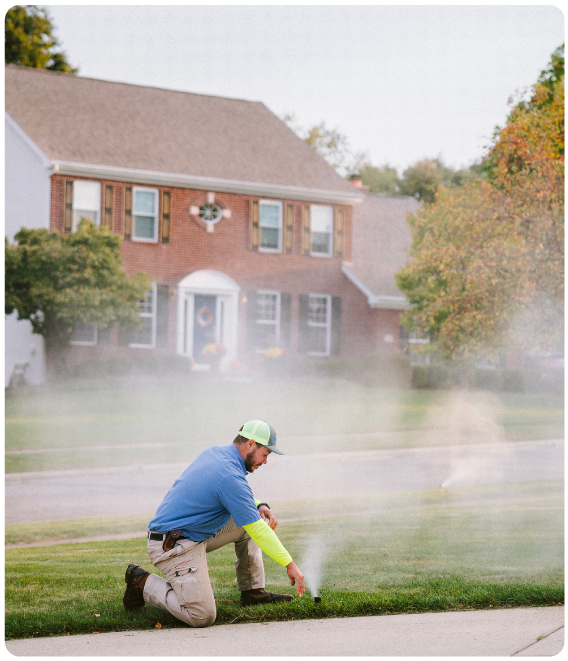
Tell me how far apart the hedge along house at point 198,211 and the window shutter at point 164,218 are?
42 mm

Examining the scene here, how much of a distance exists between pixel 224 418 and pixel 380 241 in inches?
589

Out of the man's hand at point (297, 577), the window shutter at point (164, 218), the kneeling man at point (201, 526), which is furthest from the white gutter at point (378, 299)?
the man's hand at point (297, 577)

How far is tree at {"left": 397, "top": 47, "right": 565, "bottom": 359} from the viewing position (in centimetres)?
1388

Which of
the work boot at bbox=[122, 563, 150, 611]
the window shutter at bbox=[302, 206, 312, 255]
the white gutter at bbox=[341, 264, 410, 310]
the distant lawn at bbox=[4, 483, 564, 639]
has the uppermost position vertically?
the window shutter at bbox=[302, 206, 312, 255]

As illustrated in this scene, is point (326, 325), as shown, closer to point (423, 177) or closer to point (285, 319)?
point (285, 319)

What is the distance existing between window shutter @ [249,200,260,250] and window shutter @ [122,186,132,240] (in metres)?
4.12

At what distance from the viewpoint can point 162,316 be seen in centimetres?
2683

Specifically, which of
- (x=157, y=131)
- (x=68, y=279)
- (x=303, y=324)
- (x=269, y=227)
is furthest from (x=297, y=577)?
(x=157, y=131)

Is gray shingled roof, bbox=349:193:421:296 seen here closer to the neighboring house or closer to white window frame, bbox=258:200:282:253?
the neighboring house

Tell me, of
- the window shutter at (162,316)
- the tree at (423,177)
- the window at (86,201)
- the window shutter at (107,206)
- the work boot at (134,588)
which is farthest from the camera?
the tree at (423,177)

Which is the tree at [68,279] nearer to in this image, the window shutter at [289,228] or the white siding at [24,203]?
the white siding at [24,203]

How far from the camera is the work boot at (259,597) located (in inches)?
247

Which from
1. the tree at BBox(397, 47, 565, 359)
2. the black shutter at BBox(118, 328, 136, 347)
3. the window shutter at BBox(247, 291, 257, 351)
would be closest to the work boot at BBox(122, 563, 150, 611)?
the tree at BBox(397, 47, 565, 359)

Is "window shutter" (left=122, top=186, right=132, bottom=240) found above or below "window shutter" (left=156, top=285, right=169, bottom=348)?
above
